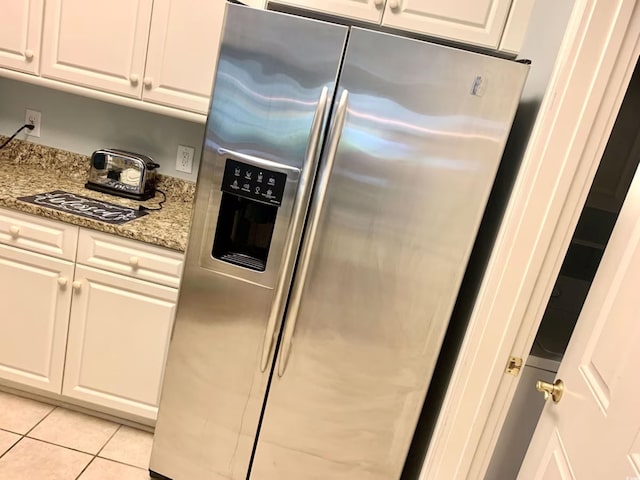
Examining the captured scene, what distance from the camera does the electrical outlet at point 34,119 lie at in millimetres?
2494

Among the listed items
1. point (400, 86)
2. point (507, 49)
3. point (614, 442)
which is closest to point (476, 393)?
point (614, 442)

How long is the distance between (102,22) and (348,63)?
3.95 feet

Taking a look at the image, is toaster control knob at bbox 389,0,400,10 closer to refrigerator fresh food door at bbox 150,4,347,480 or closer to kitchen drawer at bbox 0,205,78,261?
refrigerator fresh food door at bbox 150,4,347,480

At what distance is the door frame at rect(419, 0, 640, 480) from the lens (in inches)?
47.4

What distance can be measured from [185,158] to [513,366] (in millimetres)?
1678

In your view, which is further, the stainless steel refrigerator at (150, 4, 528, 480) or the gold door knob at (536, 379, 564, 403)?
the stainless steel refrigerator at (150, 4, 528, 480)

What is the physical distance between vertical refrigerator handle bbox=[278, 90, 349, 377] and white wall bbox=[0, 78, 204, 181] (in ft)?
3.52

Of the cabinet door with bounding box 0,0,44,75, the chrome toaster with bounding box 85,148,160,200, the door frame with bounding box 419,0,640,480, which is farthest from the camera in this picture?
the chrome toaster with bounding box 85,148,160,200

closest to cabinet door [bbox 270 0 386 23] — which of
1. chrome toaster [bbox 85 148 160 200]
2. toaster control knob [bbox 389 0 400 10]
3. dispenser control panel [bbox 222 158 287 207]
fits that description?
toaster control knob [bbox 389 0 400 10]

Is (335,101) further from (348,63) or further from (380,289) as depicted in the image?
(380,289)

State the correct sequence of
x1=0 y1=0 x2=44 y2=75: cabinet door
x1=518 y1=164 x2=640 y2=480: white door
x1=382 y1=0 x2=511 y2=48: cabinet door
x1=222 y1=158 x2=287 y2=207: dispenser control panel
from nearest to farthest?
1. x1=518 y1=164 x2=640 y2=480: white door
2. x1=222 y1=158 x2=287 y2=207: dispenser control panel
3. x1=382 y1=0 x2=511 y2=48: cabinet door
4. x1=0 y1=0 x2=44 y2=75: cabinet door

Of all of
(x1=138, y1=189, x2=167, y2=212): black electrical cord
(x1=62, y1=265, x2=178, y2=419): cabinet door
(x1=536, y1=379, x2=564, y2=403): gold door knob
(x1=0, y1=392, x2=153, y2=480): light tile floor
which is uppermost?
(x1=536, y1=379, x2=564, y2=403): gold door knob

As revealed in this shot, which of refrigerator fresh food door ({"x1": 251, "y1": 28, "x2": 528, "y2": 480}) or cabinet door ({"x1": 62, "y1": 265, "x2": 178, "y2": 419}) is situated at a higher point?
refrigerator fresh food door ({"x1": 251, "y1": 28, "x2": 528, "y2": 480})

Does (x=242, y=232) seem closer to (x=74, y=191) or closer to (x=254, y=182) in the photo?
(x=254, y=182)
